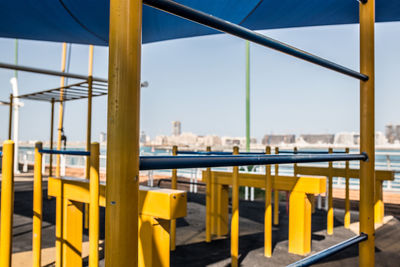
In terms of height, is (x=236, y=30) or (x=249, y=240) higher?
(x=236, y=30)

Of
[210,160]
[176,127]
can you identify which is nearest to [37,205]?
[210,160]

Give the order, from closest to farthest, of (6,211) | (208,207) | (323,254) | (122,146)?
1. (122,146)
2. (323,254)
3. (6,211)
4. (208,207)

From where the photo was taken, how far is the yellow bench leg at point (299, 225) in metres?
2.58

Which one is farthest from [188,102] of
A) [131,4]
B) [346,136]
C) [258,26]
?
[131,4]

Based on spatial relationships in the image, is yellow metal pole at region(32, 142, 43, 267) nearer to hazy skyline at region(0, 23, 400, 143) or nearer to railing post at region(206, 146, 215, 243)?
railing post at region(206, 146, 215, 243)

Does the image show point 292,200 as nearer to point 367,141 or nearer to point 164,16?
point 367,141

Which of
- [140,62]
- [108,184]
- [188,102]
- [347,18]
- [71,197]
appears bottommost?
[71,197]

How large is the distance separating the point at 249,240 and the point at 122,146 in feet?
9.03

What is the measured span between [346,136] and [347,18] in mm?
48419

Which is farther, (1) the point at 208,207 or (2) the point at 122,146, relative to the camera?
(1) the point at 208,207

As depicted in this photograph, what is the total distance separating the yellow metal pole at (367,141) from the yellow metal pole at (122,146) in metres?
0.96

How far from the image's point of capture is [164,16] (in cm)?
276

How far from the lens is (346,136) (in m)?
46.4

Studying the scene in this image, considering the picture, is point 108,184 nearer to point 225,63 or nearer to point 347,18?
point 347,18
